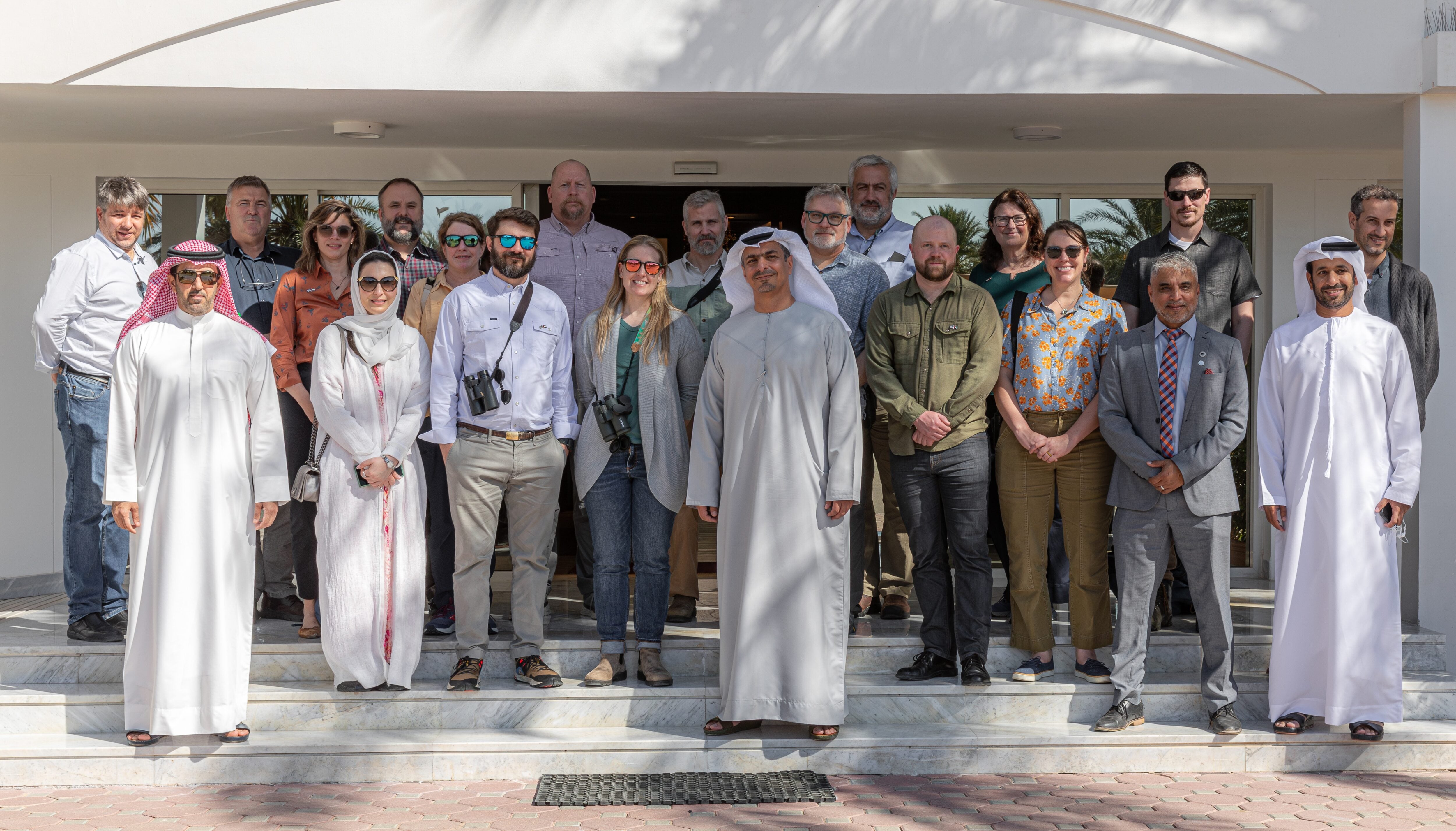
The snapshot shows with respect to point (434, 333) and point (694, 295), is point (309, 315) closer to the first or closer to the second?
point (434, 333)

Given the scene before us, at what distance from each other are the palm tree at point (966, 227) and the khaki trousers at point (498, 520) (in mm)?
3928

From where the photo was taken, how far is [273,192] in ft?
→ 25.6

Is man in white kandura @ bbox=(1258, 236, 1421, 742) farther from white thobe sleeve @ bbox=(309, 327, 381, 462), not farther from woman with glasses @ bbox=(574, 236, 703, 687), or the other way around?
white thobe sleeve @ bbox=(309, 327, 381, 462)

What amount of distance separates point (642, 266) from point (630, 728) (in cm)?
201

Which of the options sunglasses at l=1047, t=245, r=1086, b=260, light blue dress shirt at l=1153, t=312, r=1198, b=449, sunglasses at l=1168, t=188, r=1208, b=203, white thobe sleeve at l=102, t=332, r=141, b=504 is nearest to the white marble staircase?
white thobe sleeve at l=102, t=332, r=141, b=504

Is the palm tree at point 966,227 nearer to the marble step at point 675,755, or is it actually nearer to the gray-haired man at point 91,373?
the marble step at point 675,755

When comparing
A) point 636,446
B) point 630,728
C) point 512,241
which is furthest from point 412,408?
point 630,728

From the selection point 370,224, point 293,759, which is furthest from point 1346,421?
point 370,224

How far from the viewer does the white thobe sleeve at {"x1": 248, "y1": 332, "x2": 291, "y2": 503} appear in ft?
16.4

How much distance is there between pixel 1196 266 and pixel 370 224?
17.1 feet

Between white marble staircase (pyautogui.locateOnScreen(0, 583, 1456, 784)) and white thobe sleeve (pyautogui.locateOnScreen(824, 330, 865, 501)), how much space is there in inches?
37.5

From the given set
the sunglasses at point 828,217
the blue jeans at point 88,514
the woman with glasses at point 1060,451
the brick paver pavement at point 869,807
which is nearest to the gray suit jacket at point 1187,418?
the woman with glasses at point 1060,451

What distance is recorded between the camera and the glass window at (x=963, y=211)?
26.3ft

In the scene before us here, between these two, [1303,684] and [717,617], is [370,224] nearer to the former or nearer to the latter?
[717,617]
